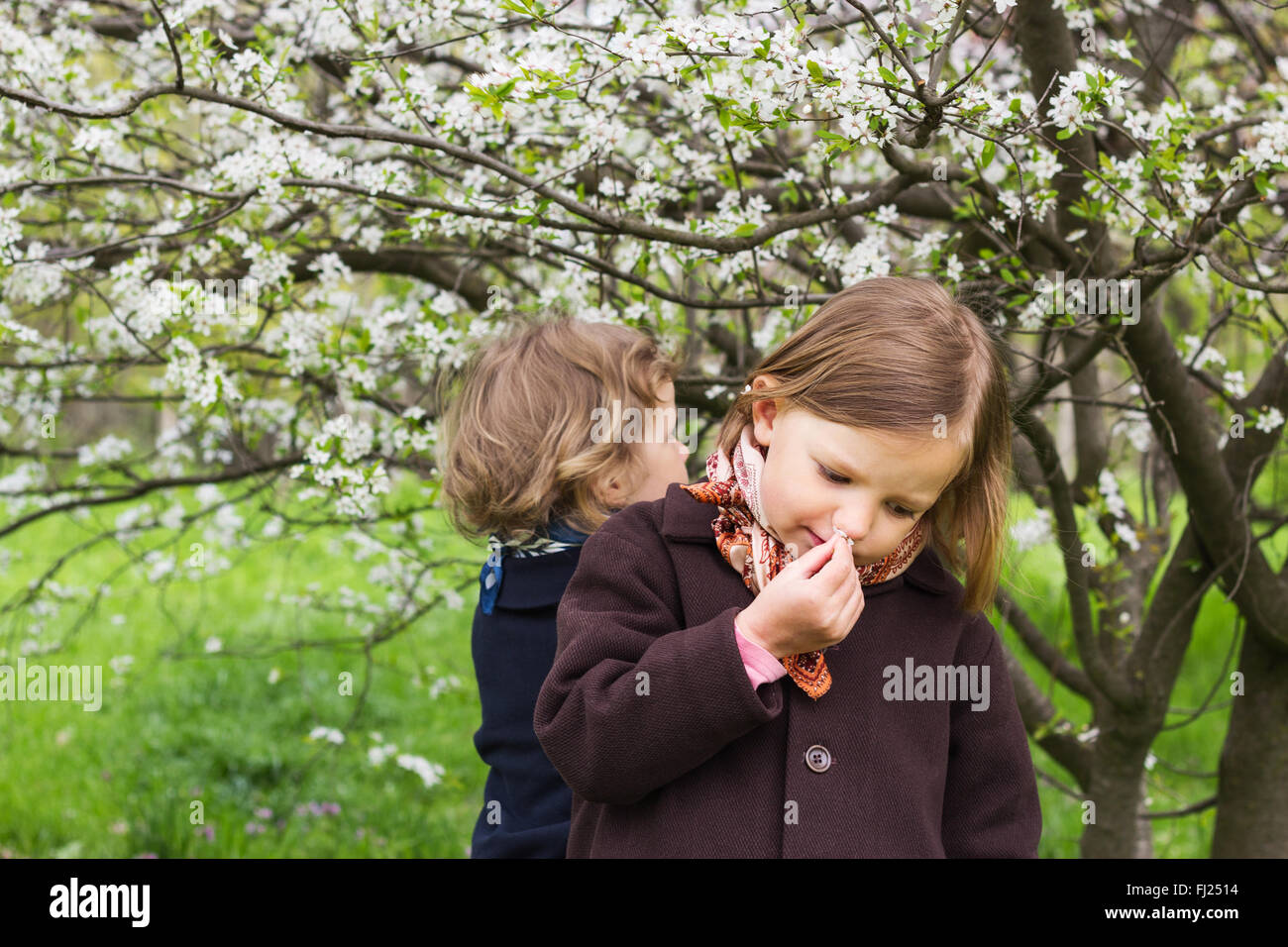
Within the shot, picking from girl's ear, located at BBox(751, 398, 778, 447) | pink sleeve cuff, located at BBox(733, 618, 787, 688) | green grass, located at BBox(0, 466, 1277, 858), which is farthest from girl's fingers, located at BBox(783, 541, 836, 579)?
green grass, located at BBox(0, 466, 1277, 858)

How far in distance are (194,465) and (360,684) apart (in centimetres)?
173

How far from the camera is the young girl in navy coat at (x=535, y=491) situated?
1.87m

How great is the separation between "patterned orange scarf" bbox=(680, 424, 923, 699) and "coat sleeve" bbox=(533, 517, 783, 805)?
68 mm

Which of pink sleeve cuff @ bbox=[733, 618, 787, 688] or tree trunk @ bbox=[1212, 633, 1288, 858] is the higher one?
pink sleeve cuff @ bbox=[733, 618, 787, 688]

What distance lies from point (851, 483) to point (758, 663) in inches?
10.0

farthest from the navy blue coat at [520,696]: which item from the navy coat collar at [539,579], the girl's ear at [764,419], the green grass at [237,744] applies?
the green grass at [237,744]

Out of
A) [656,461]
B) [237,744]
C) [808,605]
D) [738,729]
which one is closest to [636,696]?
[738,729]

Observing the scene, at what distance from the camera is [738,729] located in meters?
1.33

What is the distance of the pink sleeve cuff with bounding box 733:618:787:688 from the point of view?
1.34 m

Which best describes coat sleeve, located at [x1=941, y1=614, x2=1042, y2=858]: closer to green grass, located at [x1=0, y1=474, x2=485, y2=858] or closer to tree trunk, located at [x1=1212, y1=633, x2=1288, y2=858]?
tree trunk, located at [x1=1212, y1=633, x2=1288, y2=858]

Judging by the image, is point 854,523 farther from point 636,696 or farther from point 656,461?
point 656,461

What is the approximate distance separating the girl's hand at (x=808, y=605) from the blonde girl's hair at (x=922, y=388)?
0.19 meters

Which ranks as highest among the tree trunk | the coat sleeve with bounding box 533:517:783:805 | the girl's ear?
the girl's ear
